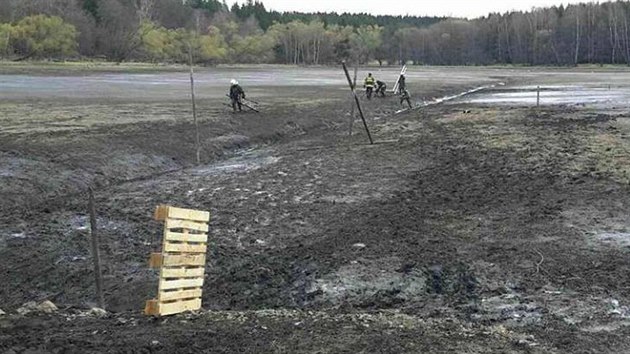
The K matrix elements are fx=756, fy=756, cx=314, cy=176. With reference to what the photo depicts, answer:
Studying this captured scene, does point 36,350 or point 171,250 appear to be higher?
point 171,250

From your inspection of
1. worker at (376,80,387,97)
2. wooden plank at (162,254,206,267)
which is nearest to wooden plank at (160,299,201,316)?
wooden plank at (162,254,206,267)

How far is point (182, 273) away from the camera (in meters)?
8.40

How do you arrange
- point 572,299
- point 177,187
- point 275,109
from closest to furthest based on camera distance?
point 572,299, point 177,187, point 275,109

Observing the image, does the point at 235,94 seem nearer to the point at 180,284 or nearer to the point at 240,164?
the point at 240,164

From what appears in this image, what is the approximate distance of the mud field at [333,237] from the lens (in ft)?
24.3

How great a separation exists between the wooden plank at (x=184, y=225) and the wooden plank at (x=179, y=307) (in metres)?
0.82

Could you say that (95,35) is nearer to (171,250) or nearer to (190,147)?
(190,147)

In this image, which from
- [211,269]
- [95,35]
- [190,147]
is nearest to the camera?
[211,269]

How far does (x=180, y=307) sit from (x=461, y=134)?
18233 millimetres

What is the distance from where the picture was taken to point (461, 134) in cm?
2508

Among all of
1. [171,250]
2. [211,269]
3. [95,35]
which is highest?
[95,35]

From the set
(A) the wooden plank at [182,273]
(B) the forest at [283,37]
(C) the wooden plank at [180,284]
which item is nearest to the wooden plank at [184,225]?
(A) the wooden plank at [182,273]

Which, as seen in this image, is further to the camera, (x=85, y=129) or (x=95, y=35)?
(x=95, y=35)

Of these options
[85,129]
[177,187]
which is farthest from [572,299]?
[85,129]
